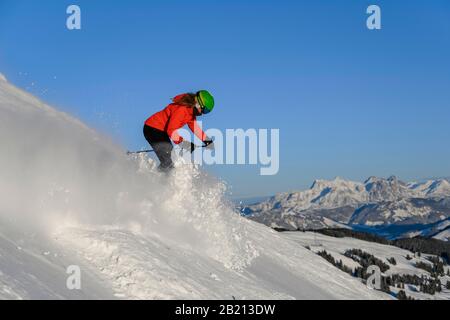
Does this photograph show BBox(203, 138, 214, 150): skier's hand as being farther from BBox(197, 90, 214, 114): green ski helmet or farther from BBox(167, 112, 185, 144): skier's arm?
BBox(197, 90, 214, 114): green ski helmet

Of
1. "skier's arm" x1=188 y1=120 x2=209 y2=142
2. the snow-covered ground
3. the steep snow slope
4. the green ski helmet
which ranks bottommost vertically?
the snow-covered ground

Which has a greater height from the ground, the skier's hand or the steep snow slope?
the skier's hand

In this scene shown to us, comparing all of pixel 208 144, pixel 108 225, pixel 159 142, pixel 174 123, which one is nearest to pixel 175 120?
pixel 174 123

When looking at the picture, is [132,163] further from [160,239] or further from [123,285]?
[123,285]

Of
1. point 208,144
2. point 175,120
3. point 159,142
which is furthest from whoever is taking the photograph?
point 208,144

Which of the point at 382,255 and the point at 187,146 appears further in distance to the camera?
the point at 382,255

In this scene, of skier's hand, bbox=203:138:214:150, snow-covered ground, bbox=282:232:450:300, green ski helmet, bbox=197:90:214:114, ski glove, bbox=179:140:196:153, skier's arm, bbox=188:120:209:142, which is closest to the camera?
green ski helmet, bbox=197:90:214:114

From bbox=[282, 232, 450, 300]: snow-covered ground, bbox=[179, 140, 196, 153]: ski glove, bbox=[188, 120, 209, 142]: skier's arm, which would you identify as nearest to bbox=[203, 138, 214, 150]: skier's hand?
bbox=[188, 120, 209, 142]: skier's arm

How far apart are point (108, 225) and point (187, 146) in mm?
4378

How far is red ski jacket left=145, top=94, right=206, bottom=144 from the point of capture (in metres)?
14.4

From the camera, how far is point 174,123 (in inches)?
572

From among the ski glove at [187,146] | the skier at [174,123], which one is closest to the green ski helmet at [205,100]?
the skier at [174,123]

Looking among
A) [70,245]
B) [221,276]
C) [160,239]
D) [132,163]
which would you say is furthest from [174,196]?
[70,245]

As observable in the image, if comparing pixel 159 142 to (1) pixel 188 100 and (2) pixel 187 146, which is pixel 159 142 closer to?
(2) pixel 187 146
